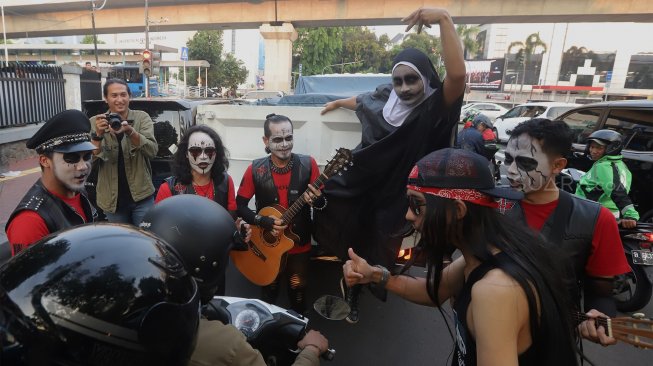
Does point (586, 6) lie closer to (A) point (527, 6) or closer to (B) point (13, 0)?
(A) point (527, 6)

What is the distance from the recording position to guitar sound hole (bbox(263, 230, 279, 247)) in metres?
3.06

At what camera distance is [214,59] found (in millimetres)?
48344

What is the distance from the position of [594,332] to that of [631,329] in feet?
0.50

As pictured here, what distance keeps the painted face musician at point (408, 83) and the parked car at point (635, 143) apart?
3383mm

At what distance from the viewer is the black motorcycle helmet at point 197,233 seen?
1.85m

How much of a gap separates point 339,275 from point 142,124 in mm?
2560

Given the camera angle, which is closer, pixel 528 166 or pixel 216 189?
pixel 528 166

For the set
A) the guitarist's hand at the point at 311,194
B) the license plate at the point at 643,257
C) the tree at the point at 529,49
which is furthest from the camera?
the tree at the point at 529,49

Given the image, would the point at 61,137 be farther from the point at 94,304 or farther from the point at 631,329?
the point at 631,329

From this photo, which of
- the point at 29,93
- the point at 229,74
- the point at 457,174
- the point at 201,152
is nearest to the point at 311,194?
the point at 201,152

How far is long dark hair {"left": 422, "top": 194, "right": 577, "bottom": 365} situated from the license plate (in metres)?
2.99

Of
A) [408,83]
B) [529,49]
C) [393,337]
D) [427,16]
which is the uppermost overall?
[529,49]

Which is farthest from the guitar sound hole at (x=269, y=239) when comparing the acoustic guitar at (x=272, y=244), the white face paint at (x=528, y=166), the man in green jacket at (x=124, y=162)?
the white face paint at (x=528, y=166)

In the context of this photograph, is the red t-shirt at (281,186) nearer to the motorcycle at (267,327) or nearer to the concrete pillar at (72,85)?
the motorcycle at (267,327)
